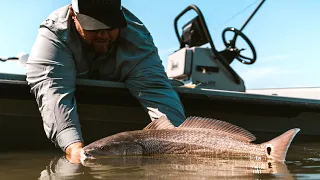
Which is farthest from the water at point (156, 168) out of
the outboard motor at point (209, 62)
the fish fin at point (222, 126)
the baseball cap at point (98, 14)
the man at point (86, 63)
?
the outboard motor at point (209, 62)

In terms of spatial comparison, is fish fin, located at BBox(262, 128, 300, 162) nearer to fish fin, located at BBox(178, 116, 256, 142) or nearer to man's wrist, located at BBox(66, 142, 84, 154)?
fish fin, located at BBox(178, 116, 256, 142)

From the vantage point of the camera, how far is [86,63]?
3848 millimetres

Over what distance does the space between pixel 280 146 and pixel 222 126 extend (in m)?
0.44

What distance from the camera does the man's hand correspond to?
2.74m

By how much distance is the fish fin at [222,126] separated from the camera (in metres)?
2.78

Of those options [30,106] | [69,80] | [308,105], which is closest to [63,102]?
[69,80]

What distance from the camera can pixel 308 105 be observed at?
4.69 metres

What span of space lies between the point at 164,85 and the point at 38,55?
1115 millimetres

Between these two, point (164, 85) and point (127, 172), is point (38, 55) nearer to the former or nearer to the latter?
point (164, 85)

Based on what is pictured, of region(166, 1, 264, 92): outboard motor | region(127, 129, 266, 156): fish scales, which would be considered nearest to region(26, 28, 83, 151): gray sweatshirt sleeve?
region(127, 129, 266, 156): fish scales

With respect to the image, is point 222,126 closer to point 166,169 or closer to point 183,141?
point 183,141

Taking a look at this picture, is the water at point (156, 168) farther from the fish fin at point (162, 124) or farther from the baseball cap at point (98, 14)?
the baseball cap at point (98, 14)

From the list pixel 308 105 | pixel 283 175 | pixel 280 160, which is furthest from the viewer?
pixel 308 105

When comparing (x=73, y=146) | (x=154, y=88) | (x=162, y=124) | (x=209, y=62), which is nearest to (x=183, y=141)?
(x=162, y=124)
